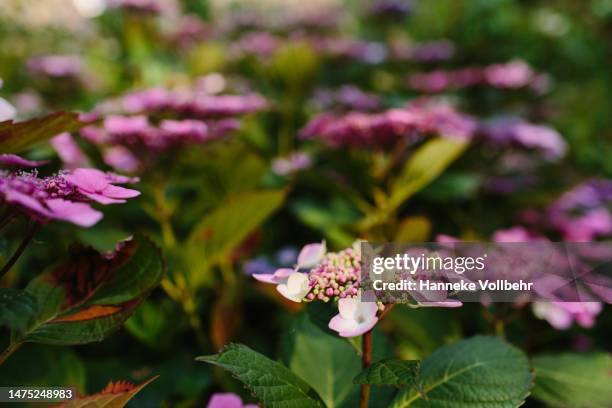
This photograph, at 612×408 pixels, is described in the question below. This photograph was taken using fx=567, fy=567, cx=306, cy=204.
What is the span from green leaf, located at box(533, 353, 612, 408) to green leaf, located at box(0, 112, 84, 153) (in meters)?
0.67

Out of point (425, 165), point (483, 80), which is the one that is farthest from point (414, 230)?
point (483, 80)

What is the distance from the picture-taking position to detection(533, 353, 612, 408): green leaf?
2.49ft

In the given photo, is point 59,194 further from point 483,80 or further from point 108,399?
point 483,80

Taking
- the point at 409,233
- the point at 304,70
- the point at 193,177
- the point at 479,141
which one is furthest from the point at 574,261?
the point at 304,70

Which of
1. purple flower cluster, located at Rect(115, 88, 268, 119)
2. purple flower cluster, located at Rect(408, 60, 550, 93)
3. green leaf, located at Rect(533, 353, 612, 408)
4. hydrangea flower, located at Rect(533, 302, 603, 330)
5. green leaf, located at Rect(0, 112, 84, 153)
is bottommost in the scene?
green leaf, located at Rect(533, 353, 612, 408)

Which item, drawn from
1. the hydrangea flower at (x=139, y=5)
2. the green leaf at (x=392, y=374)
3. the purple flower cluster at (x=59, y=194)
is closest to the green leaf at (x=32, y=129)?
the purple flower cluster at (x=59, y=194)

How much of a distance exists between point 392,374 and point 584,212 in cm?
103

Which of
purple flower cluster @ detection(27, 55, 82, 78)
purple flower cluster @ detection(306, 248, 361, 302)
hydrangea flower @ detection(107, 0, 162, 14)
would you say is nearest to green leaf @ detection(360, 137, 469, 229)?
purple flower cluster @ detection(306, 248, 361, 302)

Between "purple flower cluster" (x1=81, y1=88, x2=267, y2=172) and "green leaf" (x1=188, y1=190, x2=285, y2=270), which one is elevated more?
"purple flower cluster" (x1=81, y1=88, x2=267, y2=172)

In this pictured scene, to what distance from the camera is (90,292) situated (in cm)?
57

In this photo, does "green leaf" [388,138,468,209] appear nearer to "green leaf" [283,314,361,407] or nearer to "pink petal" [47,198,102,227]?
"green leaf" [283,314,361,407]

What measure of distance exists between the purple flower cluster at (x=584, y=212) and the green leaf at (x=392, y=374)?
739 mm

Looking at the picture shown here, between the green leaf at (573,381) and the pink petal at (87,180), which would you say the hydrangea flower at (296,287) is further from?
the green leaf at (573,381)

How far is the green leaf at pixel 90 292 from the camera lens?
54cm
